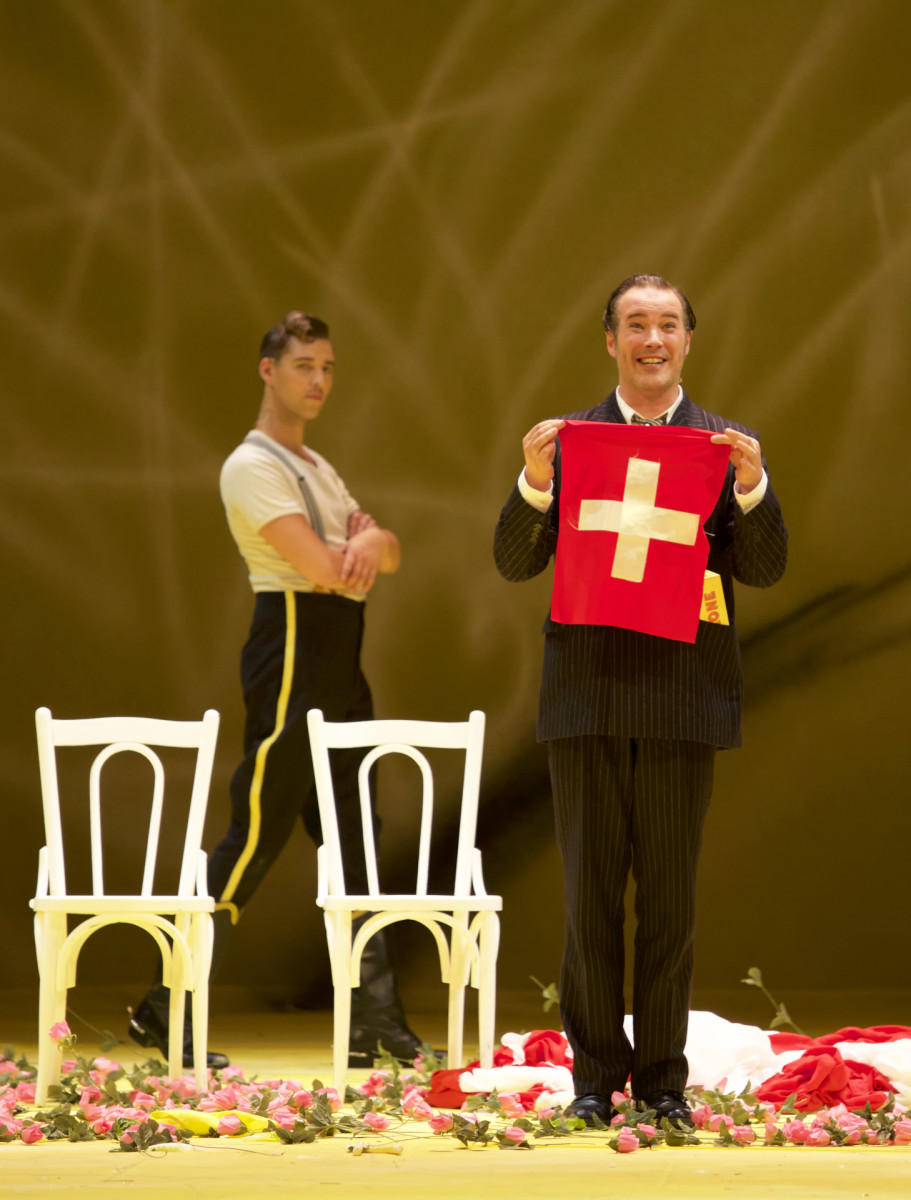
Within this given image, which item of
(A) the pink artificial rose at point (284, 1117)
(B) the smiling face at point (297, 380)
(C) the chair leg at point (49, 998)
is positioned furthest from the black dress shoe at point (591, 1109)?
(B) the smiling face at point (297, 380)

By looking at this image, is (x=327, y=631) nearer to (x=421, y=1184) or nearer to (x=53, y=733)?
(x=53, y=733)

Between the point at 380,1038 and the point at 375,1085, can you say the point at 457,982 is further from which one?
the point at 380,1038

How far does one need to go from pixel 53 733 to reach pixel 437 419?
96.3 inches

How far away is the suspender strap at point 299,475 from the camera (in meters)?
4.32

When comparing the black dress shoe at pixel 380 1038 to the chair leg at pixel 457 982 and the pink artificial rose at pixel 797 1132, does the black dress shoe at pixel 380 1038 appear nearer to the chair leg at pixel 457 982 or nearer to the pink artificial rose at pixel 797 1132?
the chair leg at pixel 457 982

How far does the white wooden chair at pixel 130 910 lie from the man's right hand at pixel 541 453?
98 cm

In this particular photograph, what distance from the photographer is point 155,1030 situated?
12.1 feet

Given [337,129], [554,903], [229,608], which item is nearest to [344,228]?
[337,129]

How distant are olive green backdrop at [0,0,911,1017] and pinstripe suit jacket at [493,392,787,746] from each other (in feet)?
8.92

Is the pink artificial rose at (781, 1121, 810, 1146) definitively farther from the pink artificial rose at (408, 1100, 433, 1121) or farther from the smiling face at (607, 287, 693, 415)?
the smiling face at (607, 287, 693, 415)

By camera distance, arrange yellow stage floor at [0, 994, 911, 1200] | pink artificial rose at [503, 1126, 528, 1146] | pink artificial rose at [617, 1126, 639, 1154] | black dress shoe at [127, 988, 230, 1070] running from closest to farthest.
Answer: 1. yellow stage floor at [0, 994, 911, 1200]
2. pink artificial rose at [617, 1126, 639, 1154]
3. pink artificial rose at [503, 1126, 528, 1146]
4. black dress shoe at [127, 988, 230, 1070]

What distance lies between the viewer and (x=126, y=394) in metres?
5.49

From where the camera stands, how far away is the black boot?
3.85m

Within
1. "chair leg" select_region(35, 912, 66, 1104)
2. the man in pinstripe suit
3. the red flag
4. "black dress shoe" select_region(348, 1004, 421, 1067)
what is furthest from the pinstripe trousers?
"black dress shoe" select_region(348, 1004, 421, 1067)
